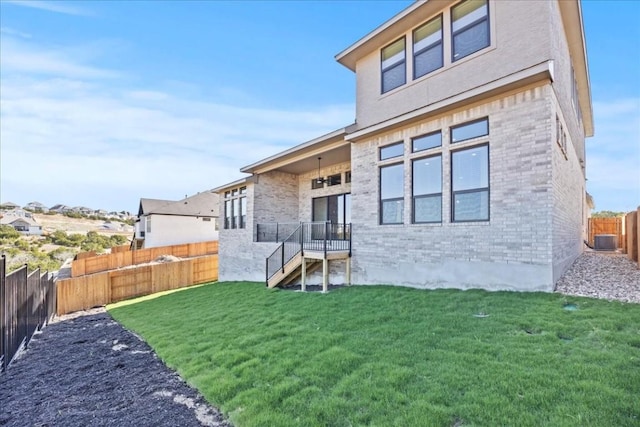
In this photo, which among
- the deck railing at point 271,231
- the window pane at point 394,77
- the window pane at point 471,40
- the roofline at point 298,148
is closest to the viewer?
the window pane at point 471,40

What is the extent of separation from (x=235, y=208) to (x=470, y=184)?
12.1 m

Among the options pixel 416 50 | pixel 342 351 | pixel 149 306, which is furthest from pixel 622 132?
pixel 149 306

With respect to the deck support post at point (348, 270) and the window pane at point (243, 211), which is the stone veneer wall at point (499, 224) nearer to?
the deck support post at point (348, 270)

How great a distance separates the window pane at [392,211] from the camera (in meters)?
8.95

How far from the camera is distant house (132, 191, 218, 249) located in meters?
29.3

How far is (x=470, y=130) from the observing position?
24.7 feet

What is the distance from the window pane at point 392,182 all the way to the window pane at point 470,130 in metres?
1.72

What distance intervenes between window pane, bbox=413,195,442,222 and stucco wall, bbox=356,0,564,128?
8.18ft

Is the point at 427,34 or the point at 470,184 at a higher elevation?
the point at 427,34

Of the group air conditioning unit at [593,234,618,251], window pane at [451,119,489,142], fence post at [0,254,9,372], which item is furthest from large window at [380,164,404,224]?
air conditioning unit at [593,234,618,251]

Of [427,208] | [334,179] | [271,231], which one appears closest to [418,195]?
[427,208]

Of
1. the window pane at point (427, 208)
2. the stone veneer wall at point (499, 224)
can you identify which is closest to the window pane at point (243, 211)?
the stone veneer wall at point (499, 224)

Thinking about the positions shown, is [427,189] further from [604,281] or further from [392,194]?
[604,281]

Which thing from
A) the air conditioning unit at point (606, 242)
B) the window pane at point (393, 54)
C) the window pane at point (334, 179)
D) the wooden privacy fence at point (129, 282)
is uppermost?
the window pane at point (393, 54)
